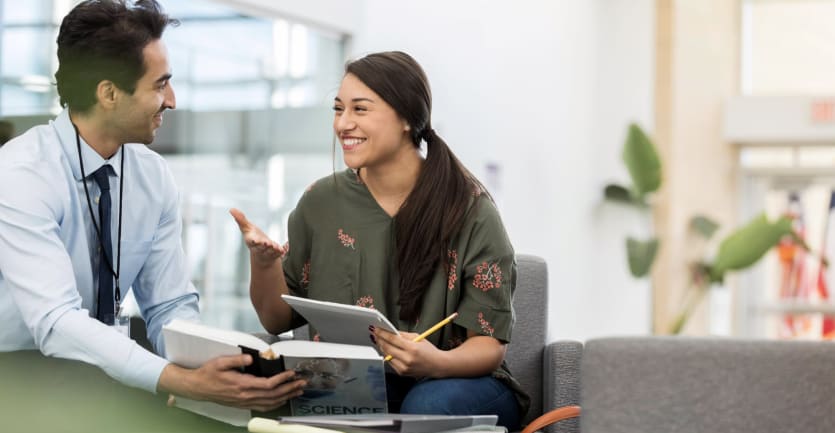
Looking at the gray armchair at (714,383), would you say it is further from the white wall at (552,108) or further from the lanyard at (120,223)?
the white wall at (552,108)

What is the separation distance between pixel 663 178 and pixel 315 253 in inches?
302

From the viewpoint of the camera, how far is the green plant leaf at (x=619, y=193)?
34.0 ft

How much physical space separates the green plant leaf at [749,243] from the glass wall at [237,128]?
16.3 feet

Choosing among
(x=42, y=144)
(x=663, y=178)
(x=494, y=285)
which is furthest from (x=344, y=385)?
(x=663, y=178)

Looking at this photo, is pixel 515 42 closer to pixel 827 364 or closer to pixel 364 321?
pixel 364 321

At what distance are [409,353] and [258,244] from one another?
406 millimetres

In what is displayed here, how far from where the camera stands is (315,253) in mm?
2682

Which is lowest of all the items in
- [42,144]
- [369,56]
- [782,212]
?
[782,212]

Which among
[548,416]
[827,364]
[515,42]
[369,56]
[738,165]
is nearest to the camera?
[827,364]

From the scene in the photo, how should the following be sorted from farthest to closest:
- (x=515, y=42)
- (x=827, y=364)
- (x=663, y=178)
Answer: (x=663, y=178)
(x=515, y=42)
(x=827, y=364)

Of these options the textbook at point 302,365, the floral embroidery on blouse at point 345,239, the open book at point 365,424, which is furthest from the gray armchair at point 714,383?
the floral embroidery on blouse at point 345,239

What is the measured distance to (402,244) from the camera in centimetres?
259

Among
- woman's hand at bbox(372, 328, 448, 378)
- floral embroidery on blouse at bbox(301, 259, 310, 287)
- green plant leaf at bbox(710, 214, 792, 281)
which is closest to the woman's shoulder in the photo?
floral embroidery on blouse at bbox(301, 259, 310, 287)

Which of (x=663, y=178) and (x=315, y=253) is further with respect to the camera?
(x=663, y=178)
